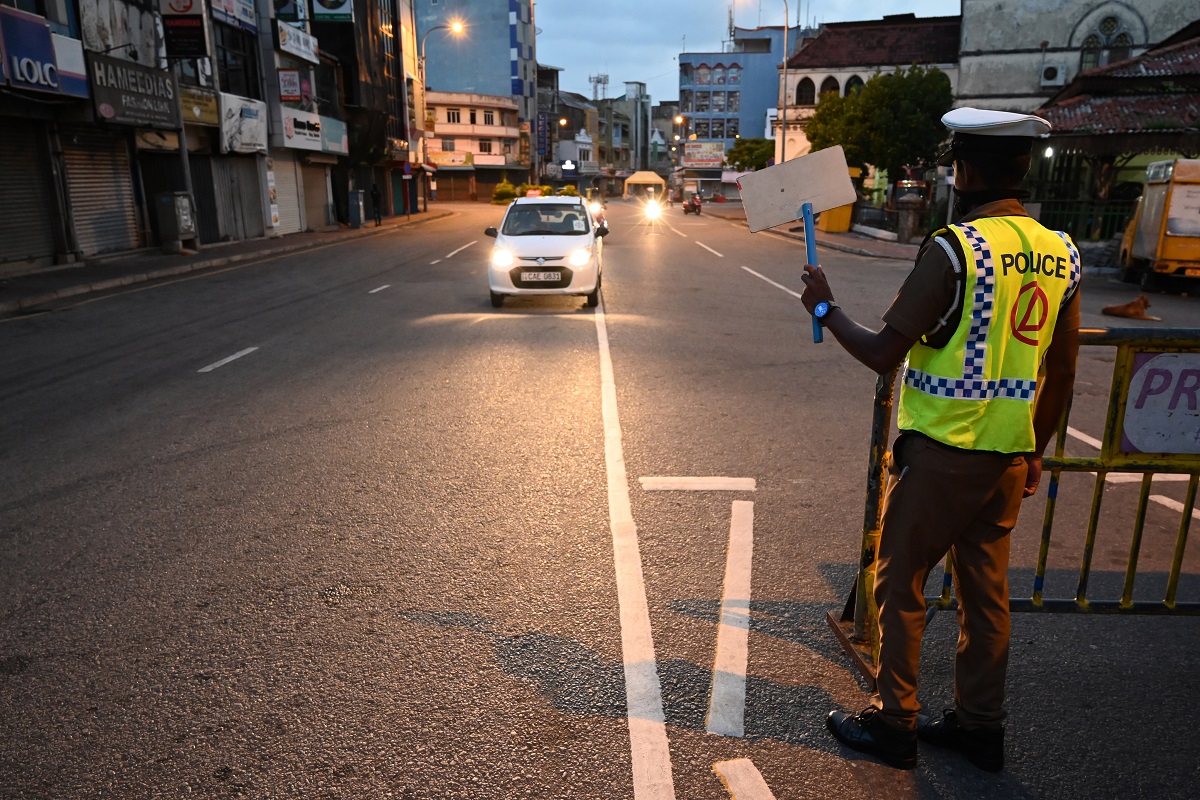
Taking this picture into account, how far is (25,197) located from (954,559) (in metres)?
22.5

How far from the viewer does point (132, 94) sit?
2130 centimetres

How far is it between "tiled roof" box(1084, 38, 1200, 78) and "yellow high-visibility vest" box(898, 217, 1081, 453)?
3181cm

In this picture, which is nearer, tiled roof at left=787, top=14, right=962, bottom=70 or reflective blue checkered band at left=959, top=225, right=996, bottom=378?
reflective blue checkered band at left=959, top=225, right=996, bottom=378

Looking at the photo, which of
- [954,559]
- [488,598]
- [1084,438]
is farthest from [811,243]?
[1084,438]

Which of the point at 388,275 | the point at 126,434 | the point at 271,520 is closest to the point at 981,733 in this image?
the point at 271,520

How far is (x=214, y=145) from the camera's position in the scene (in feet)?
91.9

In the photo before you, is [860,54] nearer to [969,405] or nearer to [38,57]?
[38,57]

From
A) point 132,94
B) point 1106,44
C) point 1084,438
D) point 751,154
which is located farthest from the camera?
point 751,154

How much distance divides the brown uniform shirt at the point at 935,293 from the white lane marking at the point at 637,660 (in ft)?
5.27

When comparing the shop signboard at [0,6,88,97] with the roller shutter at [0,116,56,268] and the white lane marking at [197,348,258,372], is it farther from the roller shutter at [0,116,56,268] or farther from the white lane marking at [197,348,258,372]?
the white lane marking at [197,348,258,372]

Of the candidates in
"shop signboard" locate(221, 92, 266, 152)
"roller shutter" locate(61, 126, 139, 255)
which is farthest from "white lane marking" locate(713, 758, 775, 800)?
"shop signboard" locate(221, 92, 266, 152)

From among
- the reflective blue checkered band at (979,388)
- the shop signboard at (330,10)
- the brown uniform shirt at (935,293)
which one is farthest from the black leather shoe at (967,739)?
the shop signboard at (330,10)

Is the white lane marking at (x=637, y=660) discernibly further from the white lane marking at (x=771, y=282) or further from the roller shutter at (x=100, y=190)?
the roller shutter at (x=100, y=190)

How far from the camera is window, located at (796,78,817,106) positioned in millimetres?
61438
